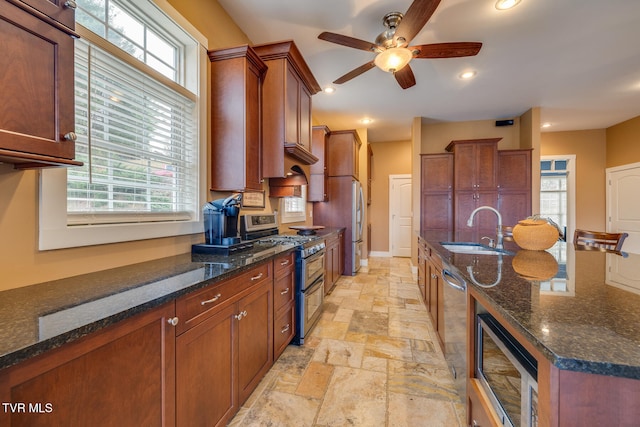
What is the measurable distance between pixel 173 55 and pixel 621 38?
14.0 ft

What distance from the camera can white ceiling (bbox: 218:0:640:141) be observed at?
235cm

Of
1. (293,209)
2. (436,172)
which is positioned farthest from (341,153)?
(436,172)

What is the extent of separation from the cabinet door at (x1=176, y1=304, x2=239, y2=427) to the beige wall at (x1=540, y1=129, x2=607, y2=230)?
24.1 ft

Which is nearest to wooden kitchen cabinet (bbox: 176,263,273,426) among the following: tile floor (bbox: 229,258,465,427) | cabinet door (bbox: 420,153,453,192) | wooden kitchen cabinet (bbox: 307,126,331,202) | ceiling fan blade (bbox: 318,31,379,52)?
tile floor (bbox: 229,258,465,427)

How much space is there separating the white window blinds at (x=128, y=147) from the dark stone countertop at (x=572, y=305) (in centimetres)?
180

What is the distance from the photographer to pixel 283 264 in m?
2.06

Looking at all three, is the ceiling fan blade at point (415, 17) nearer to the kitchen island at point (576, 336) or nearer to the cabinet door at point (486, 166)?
the kitchen island at point (576, 336)

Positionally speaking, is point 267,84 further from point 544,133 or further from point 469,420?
point 544,133

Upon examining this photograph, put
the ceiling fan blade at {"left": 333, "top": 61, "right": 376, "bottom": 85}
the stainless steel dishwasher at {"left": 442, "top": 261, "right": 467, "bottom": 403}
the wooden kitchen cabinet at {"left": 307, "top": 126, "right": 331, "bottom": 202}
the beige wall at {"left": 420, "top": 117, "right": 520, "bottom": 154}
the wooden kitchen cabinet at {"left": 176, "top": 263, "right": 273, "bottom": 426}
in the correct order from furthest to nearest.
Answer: the beige wall at {"left": 420, "top": 117, "right": 520, "bottom": 154} → the wooden kitchen cabinet at {"left": 307, "top": 126, "right": 331, "bottom": 202} → the ceiling fan blade at {"left": 333, "top": 61, "right": 376, "bottom": 85} → the stainless steel dishwasher at {"left": 442, "top": 261, "right": 467, "bottom": 403} → the wooden kitchen cabinet at {"left": 176, "top": 263, "right": 273, "bottom": 426}

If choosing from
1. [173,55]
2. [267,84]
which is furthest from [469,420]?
[173,55]

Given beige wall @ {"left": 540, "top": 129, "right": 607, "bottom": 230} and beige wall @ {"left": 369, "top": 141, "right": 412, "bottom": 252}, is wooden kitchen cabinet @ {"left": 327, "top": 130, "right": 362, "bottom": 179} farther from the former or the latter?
beige wall @ {"left": 540, "top": 129, "right": 607, "bottom": 230}

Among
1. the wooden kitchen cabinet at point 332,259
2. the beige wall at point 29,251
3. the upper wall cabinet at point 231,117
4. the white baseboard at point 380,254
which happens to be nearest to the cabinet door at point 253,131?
the upper wall cabinet at point 231,117

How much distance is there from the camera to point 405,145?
668cm

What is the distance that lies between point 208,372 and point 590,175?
777 cm
